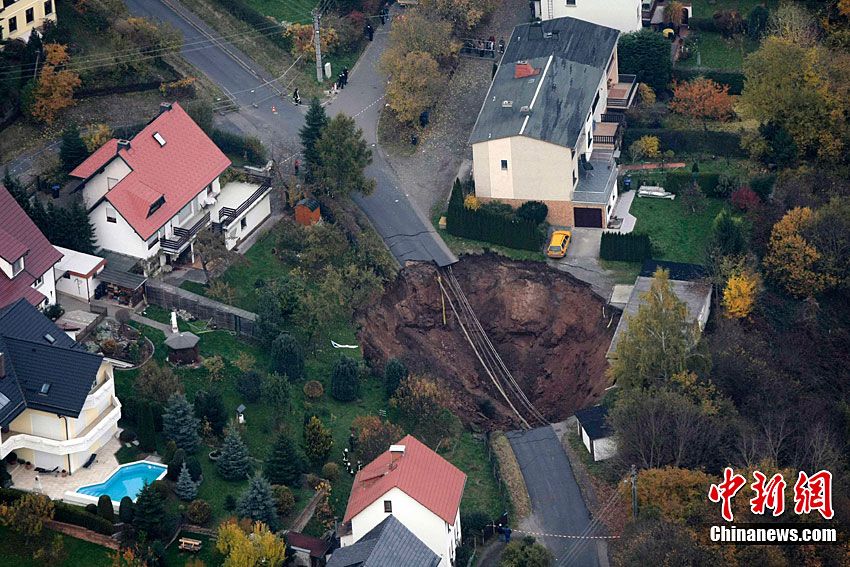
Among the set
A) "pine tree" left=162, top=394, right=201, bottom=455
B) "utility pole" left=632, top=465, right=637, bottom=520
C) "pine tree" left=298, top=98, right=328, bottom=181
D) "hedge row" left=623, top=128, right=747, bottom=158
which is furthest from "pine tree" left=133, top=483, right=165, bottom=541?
"hedge row" left=623, top=128, right=747, bottom=158

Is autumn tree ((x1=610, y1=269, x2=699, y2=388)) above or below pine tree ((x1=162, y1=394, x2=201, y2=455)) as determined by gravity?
below

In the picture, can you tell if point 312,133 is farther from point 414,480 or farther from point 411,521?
point 411,521

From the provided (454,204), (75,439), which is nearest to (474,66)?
(454,204)

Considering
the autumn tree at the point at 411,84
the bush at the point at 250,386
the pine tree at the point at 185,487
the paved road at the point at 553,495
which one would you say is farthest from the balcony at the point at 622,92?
the pine tree at the point at 185,487

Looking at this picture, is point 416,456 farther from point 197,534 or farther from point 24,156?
point 24,156

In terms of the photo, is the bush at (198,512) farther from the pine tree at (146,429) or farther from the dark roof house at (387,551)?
the dark roof house at (387,551)

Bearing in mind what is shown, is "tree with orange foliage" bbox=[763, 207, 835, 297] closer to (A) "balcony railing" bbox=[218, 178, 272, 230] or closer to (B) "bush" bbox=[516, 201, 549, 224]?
(B) "bush" bbox=[516, 201, 549, 224]
